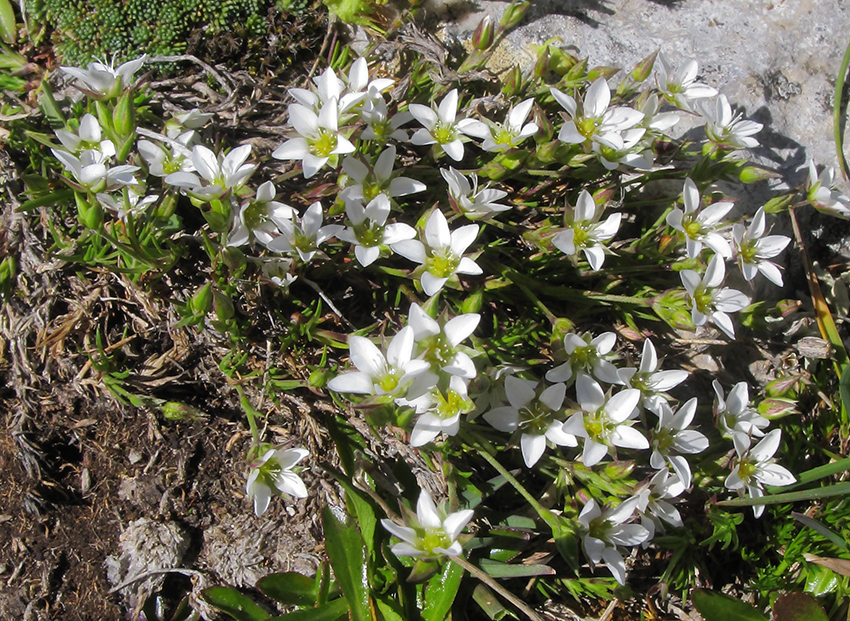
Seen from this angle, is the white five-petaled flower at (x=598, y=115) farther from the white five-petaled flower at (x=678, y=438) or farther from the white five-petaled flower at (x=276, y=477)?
the white five-petaled flower at (x=276, y=477)

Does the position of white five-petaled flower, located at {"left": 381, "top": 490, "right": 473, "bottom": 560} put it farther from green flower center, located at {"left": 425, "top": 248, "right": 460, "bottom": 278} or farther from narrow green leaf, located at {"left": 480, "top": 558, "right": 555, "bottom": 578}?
green flower center, located at {"left": 425, "top": 248, "right": 460, "bottom": 278}

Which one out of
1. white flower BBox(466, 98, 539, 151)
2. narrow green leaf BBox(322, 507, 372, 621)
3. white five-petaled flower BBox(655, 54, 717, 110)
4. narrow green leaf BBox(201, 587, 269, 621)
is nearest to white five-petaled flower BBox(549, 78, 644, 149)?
white flower BBox(466, 98, 539, 151)

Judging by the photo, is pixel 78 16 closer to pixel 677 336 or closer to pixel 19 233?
pixel 19 233

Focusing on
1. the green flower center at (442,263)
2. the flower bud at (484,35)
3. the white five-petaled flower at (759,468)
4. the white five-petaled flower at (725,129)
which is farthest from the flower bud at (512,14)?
the white five-petaled flower at (759,468)

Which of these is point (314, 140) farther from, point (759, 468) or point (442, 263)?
point (759, 468)

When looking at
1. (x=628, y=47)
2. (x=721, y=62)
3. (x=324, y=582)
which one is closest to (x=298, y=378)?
(x=324, y=582)

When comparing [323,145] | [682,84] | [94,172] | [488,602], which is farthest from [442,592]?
[682,84]
